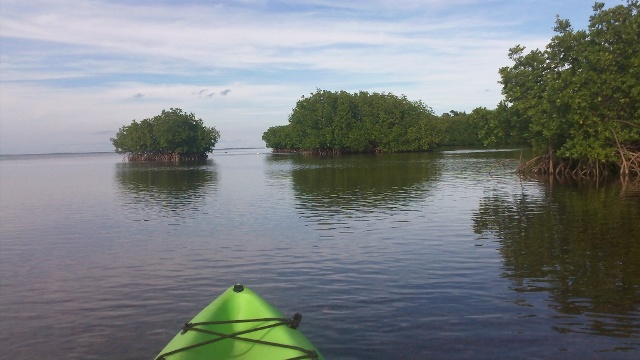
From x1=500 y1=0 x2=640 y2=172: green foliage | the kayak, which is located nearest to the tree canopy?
x1=500 y1=0 x2=640 y2=172: green foliage

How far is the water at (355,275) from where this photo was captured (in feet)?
33.5

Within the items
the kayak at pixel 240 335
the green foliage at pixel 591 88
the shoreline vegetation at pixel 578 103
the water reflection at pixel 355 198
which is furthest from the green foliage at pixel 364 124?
the kayak at pixel 240 335

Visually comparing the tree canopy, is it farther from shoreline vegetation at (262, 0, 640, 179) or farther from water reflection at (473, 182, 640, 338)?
water reflection at (473, 182, 640, 338)

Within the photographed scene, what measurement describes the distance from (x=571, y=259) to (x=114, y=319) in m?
12.4

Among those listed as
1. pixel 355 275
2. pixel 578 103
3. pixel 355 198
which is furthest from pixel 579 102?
pixel 355 275

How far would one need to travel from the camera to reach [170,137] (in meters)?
132

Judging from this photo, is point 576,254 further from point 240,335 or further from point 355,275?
point 240,335

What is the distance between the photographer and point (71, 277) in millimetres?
15805

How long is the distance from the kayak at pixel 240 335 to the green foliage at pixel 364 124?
122 metres

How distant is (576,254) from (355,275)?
6.96 m

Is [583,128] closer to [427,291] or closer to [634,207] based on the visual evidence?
[634,207]

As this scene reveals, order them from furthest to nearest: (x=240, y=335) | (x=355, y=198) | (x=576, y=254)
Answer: (x=355, y=198) < (x=576, y=254) < (x=240, y=335)

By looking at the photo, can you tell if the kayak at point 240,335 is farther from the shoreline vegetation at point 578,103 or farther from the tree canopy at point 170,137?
the tree canopy at point 170,137

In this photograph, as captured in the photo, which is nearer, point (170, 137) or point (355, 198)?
point (355, 198)
